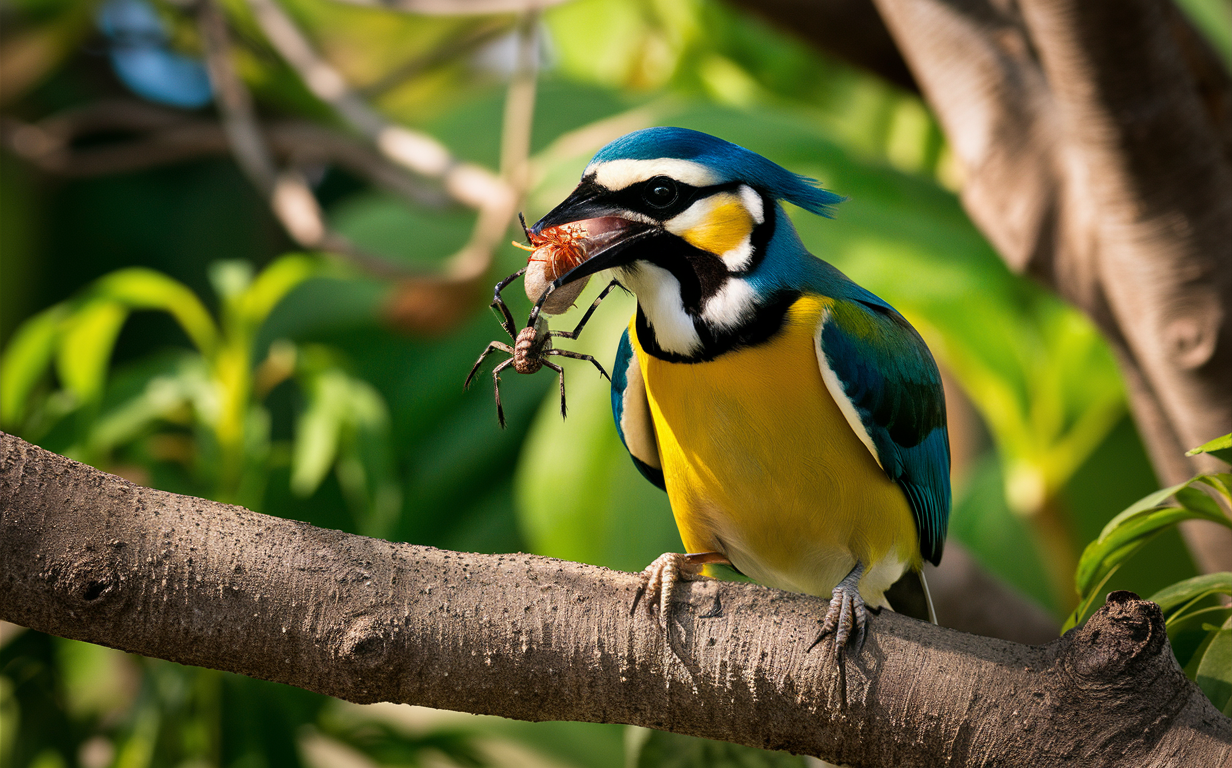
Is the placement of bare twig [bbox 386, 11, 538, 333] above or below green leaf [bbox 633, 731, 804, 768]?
above

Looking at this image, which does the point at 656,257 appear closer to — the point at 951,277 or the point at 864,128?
the point at 951,277

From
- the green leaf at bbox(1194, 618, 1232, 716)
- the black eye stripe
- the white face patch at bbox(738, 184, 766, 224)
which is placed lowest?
the green leaf at bbox(1194, 618, 1232, 716)

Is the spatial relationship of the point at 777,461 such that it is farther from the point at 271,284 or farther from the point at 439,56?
the point at 439,56

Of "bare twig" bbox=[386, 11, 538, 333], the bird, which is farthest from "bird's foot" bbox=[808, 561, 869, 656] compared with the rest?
"bare twig" bbox=[386, 11, 538, 333]

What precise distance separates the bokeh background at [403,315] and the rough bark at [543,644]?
1.17 ft

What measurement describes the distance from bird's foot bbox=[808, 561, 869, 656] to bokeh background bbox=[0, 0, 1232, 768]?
0.34 meters

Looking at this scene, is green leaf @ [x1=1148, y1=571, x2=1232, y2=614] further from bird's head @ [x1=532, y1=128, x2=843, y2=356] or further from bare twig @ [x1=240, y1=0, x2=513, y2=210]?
bare twig @ [x1=240, y1=0, x2=513, y2=210]

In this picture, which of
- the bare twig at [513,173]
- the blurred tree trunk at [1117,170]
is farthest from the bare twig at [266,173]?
the blurred tree trunk at [1117,170]

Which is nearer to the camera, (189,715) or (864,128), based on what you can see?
(189,715)

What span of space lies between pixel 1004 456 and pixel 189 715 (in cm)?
178

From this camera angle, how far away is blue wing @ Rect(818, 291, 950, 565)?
1009 mm

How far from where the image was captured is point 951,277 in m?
2.00

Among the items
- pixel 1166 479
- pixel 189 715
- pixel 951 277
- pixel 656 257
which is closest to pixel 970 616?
pixel 1166 479

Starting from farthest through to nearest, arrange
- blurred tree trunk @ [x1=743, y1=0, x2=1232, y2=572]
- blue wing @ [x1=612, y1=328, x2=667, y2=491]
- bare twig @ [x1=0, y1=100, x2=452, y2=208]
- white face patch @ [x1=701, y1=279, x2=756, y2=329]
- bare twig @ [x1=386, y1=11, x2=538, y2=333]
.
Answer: bare twig @ [x1=0, y1=100, x2=452, y2=208] → bare twig @ [x1=386, y1=11, x2=538, y2=333] → blurred tree trunk @ [x1=743, y1=0, x2=1232, y2=572] → blue wing @ [x1=612, y1=328, x2=667, y2=491] → white face patch @ [x1=701, y1=279, x2=756, y2=329]
